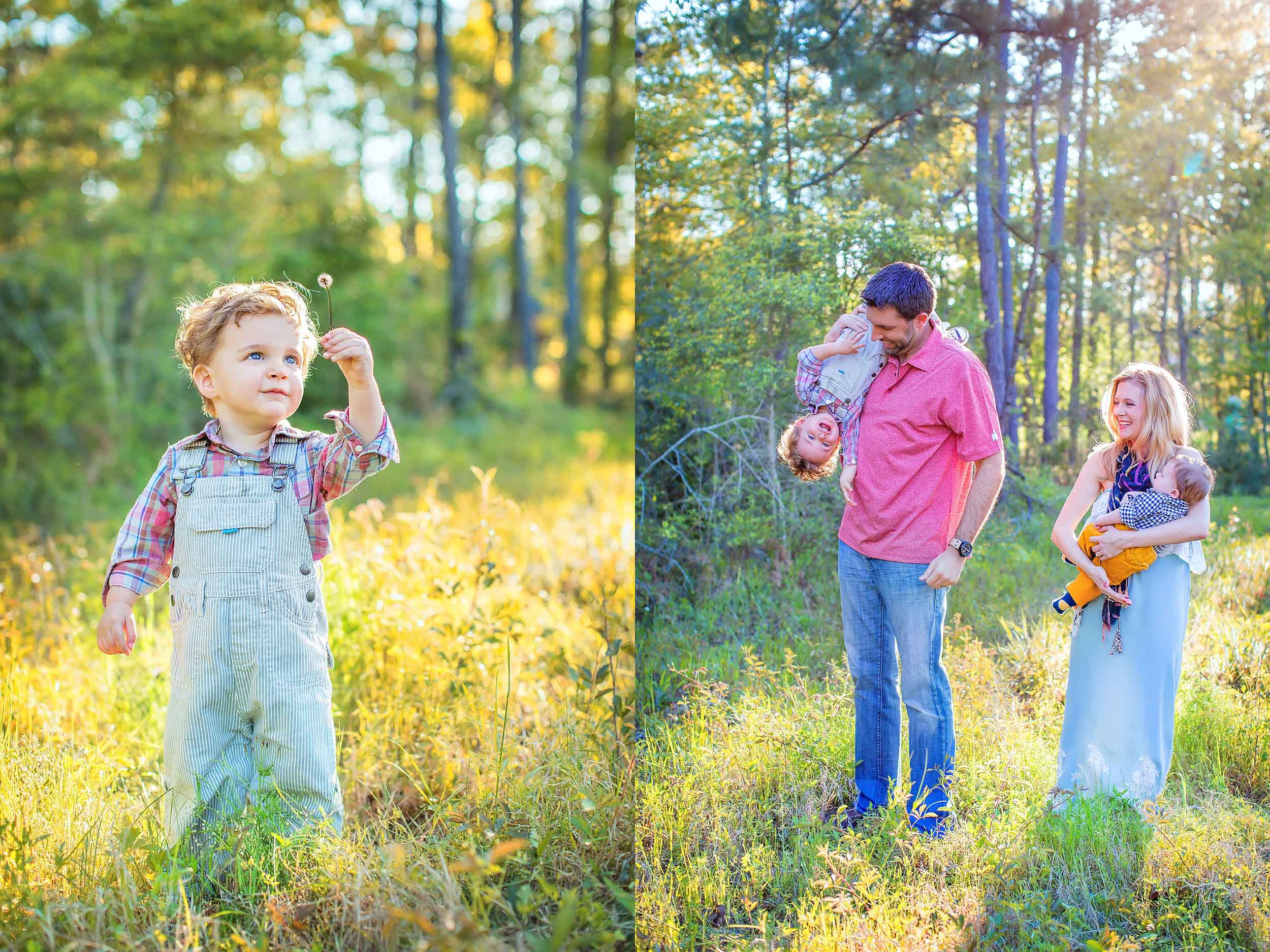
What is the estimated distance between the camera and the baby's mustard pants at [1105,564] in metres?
3.10

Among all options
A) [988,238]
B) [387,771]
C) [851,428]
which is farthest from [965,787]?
[387,771]

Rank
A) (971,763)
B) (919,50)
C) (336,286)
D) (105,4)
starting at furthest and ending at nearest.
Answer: (336,286), (105,4), (919,50), (971,763)

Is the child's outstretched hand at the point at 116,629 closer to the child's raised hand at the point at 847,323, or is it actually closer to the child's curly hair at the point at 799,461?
the child's curly hair at the point at 799,461

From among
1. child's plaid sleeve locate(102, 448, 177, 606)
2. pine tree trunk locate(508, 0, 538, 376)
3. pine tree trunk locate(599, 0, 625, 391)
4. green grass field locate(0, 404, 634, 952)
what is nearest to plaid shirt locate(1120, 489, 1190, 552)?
green grass field locate(0, 404, 634, 952)

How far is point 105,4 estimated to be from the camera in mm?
11305

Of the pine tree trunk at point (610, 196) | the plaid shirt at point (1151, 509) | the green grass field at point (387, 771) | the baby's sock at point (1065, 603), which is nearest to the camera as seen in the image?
the green grass field at point (387, 771)

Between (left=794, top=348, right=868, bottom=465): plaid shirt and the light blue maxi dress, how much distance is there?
93 centimetres

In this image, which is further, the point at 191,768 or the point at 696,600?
the point at 696,600

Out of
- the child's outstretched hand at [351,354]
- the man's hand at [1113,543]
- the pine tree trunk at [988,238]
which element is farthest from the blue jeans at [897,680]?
the child's outstretched hand at [351,354]

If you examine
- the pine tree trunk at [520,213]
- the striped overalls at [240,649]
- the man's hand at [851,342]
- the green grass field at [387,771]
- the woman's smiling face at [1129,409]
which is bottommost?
the green grass field at [387,771]

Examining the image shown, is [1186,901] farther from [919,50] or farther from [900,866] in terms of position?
[919,50]

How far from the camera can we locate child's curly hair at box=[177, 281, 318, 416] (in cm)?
284

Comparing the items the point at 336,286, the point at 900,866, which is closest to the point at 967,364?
the point at 900,866

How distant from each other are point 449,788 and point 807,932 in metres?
1.39
